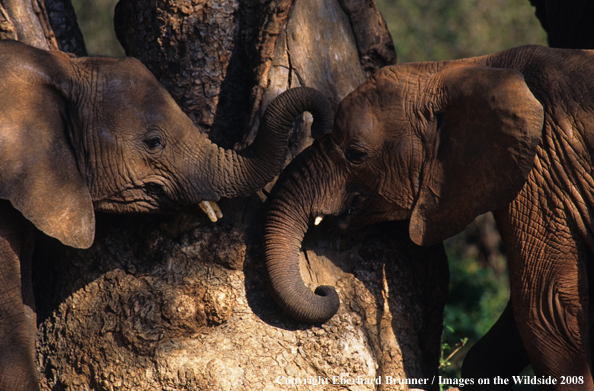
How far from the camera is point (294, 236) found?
11.7 ft

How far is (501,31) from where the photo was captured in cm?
1239

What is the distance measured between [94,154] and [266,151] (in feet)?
2.96

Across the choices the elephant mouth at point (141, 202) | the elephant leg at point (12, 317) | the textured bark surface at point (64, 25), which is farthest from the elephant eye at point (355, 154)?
the textured bark surface at point (64, 25)

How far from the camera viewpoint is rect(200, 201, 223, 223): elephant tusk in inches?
139

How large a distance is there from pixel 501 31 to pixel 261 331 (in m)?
10.5

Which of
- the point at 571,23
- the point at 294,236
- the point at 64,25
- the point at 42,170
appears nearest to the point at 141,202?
the point at 42,170

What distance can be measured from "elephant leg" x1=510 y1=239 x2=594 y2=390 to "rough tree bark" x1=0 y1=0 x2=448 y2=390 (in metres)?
0.68

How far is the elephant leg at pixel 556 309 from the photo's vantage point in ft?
11.5

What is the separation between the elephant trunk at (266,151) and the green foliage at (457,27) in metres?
8.86

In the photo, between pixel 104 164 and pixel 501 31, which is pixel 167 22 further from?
pixel 501 31

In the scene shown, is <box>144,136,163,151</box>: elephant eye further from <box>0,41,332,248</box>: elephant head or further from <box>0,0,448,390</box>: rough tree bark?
<box>0,0,448,390</box>: rough tree bark

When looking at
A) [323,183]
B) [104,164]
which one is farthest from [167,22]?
[323,183]

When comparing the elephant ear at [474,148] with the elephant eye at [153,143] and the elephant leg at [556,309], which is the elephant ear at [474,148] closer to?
the elephant leg at [556,309]

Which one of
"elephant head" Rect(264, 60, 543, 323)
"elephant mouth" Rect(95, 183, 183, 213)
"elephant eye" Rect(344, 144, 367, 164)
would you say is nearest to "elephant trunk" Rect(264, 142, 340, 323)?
"elephant head" Rect(264, 60, 543, 323)
